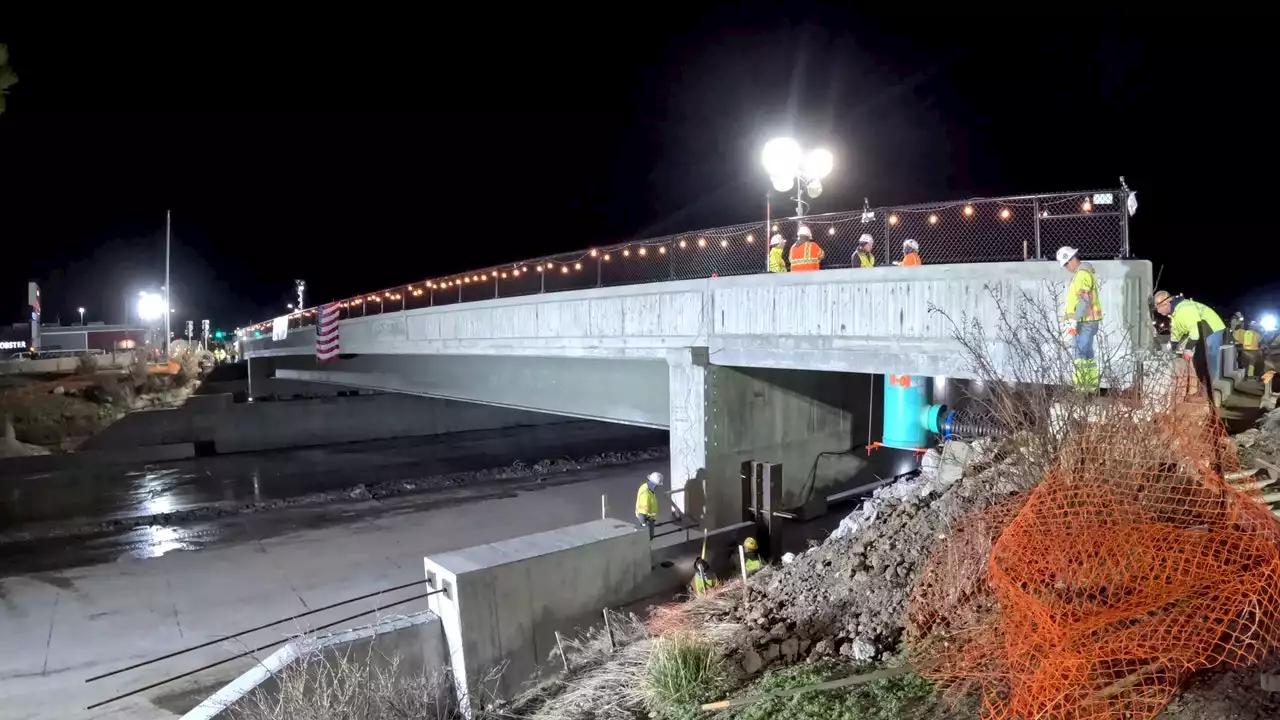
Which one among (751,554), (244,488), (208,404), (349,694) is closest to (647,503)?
(751,554)

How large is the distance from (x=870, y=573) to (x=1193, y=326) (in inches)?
196

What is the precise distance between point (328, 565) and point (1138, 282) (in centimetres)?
1282

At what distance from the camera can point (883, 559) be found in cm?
682

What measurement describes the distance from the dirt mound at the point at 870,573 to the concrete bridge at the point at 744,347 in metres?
1.92

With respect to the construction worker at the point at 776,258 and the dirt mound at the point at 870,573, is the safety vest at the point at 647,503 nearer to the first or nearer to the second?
the dirt mound at the point at 870,573

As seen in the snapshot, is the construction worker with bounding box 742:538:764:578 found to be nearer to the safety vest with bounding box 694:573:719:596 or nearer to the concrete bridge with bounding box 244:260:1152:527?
the safety vest with bounding box 694:573:719:596

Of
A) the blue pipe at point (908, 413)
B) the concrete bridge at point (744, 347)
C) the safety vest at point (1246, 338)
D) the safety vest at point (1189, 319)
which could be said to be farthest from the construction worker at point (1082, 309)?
the safety vest at point (1246, 338)

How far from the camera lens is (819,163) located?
1157cm

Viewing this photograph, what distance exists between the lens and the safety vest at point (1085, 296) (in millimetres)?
7406

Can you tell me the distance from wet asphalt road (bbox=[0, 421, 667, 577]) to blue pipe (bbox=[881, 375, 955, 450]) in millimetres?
10650

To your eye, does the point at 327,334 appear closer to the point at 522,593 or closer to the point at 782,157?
the point at 782,157

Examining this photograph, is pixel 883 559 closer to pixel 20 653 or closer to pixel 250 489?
pixel 20 653

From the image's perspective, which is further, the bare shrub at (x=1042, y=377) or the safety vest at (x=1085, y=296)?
→ the safety vest at (x=1085, y=296)

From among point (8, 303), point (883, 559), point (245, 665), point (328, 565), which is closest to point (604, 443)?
point (328, 565)
